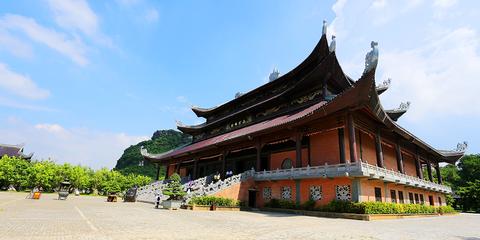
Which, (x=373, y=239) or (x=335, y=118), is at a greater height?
(x=335, y=118)

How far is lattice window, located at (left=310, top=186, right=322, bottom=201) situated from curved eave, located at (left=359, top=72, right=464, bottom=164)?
18.9ft

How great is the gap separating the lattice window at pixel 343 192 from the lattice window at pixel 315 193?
114 centimetres

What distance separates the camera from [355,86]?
14.7 metres

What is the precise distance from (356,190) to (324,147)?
473 cm

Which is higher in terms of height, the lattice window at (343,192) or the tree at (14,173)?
the tree at (14,173)

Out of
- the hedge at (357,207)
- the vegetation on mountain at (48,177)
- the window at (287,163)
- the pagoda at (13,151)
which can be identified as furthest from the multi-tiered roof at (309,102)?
the pagoda at (13,151)

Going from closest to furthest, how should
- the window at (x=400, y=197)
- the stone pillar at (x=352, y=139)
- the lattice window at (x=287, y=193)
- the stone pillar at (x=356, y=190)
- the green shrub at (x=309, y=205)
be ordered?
the stone pillar at (x=356, y=190) → the stone pillar at (x=352, y=139) → the green shrub at (x=309, y=205) → the lattice window at (x=287, y=193) → the window at (x=400, y=197)

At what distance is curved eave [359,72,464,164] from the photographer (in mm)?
15922

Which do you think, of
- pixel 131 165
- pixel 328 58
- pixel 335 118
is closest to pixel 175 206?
pixel 335 118

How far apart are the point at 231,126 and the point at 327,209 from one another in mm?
18439

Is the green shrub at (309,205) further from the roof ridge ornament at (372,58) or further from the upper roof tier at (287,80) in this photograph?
the upper roof tier at (287,80)

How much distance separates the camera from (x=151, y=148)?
9625 centimetres

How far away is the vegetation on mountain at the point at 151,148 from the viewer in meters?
88.8

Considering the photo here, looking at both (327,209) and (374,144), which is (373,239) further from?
(374,144)
